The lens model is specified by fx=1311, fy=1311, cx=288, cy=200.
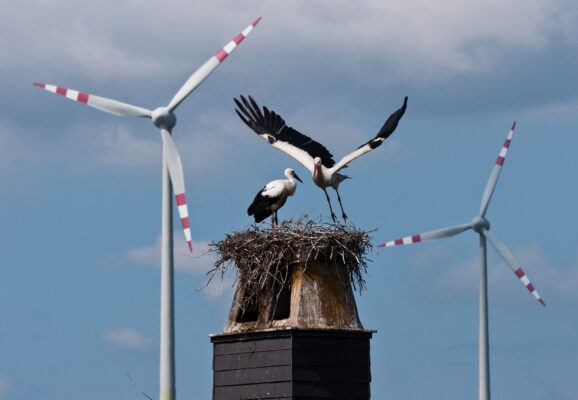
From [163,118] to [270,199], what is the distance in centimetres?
1102

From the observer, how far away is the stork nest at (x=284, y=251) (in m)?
38.5

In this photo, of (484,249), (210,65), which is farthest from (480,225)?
(210,65)

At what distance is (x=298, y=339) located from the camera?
125 feet

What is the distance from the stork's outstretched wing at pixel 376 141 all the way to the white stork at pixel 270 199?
5.81ft

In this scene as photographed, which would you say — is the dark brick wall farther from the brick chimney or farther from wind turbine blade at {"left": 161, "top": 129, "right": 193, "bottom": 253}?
wind turbine blade at {"left": 161, "top": 129, "right": 193, "bottom": 253}

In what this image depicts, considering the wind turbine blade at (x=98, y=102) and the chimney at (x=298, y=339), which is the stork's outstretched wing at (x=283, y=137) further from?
A: the wind turbine blade at (x=98, y=102)

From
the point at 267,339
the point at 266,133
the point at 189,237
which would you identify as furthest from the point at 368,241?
the point at 189,237

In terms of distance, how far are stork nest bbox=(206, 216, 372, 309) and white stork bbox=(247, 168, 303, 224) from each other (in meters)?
1.60

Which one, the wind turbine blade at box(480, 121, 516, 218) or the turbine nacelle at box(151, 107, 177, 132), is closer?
the turbine nacelle at box(151, 107, 177, 132)

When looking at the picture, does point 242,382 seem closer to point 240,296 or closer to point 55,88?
point 240,296

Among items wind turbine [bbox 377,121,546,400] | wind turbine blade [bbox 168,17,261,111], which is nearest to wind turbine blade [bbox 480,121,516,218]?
wind turbine [bbox 377,121,546,400]

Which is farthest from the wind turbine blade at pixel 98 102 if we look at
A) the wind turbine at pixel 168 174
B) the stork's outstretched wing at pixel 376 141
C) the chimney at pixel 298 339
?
the stork's outstretched wing at pixel 376 141

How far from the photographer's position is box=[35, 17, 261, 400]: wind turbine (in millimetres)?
28062

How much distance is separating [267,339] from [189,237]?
10.8 metres
